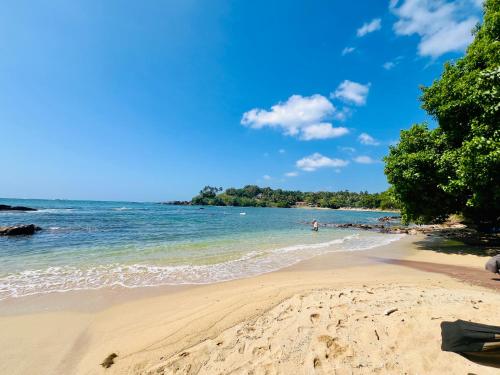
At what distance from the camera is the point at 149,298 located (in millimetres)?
7406

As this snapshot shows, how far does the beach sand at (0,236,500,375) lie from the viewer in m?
3.82

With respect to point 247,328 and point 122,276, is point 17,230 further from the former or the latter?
point 247,328

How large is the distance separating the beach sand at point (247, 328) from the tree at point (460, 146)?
21.3 feet

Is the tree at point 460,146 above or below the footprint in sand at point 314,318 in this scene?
above

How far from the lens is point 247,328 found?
499cm

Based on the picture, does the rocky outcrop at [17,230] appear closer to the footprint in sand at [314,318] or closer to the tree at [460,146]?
the footprint in sand at [314,318]

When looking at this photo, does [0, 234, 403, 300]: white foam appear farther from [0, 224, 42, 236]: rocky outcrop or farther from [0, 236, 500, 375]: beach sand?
[0, 224, 42, 236]: rocky outcrop

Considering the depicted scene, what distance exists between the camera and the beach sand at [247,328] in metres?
3.82

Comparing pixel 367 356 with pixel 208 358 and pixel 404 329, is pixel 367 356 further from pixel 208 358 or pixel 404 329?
pixel 208 358

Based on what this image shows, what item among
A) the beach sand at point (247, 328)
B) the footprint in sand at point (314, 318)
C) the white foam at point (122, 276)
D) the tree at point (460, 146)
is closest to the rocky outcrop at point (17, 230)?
the white foam at point (122, 276)

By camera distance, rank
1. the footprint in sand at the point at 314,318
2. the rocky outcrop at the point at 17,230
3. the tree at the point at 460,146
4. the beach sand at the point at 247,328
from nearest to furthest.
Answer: the beach sand at the point at 247,328 < the footprint in sand at the point at 314,318 < the tree at the point at 460,146 < the rocky outcrop at the point at 17,230

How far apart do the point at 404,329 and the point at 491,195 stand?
12.7 meters

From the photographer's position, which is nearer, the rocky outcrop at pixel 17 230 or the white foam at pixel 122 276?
the white foam at pixel 122 276

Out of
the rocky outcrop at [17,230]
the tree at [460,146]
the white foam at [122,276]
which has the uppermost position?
the tree at [460,146]
